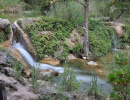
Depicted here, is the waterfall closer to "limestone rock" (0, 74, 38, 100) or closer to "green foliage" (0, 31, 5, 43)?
"green foliage" (0, 31, 5, 43)

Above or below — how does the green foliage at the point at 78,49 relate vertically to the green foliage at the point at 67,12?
below

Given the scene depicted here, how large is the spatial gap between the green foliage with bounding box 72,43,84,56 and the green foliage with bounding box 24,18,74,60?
419 millimetres

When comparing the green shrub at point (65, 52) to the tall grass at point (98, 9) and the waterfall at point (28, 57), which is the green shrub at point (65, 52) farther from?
the tall grass at point (98, 9)

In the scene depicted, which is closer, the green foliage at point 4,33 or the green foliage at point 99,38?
the green foliage at point 4,33

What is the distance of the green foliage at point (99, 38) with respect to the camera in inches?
345

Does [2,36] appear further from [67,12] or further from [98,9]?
[98,9]

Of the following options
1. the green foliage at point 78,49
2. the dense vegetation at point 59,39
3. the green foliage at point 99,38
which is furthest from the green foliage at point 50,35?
the green foliage at point 99,38

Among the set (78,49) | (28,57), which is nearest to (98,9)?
(78,49)

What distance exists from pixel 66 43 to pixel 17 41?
2.29 meters

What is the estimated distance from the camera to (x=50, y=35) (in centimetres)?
827

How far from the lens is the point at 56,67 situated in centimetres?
694

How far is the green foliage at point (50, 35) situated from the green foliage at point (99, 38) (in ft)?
4.28

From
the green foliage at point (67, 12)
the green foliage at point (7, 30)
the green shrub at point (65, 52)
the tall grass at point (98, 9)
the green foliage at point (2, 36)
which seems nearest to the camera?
the green foliage at point (2, 36)

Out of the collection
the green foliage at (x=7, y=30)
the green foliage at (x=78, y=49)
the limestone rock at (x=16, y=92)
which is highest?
the green foliage at (x=7, y=30)
